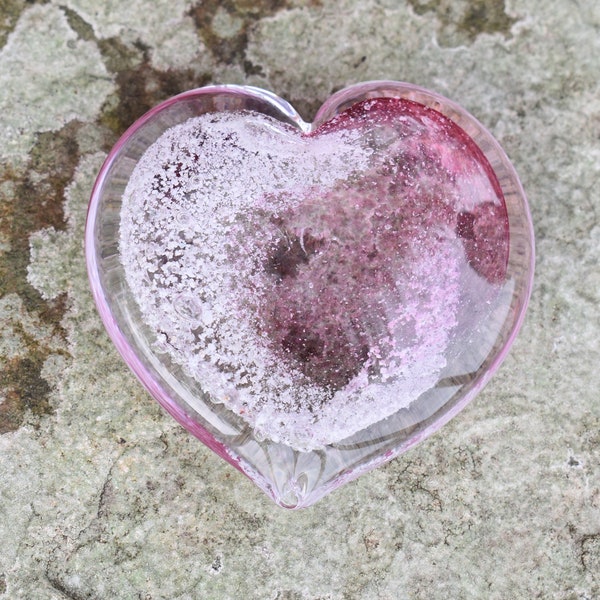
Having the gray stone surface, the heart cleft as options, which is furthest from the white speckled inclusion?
the gray stone surface

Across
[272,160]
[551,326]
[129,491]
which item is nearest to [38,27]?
[272,160]

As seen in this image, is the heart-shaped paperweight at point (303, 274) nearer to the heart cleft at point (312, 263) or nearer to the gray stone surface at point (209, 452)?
the heart cleft at point (312, 263)

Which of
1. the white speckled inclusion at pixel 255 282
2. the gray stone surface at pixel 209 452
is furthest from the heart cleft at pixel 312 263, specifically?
the gray stone surface at pixel 209 452

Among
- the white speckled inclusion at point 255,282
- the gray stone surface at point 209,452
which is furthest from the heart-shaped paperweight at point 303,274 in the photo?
the gray stone surface at point 209,452

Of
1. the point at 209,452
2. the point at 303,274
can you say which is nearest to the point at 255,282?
the point at 303,274

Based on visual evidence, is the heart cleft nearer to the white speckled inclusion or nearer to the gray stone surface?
the white speckled inclusion

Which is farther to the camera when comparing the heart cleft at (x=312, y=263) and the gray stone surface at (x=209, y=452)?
the gray stone surface at (x=209, y=452)

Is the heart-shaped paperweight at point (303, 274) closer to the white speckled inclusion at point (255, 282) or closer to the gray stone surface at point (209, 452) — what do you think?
the white speckled inclusion at point (255, 282)
